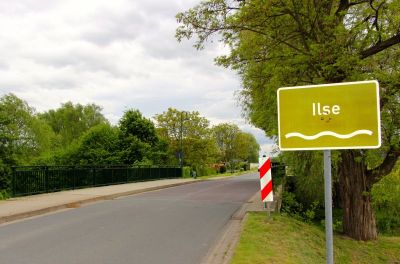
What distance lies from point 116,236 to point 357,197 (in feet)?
24.4

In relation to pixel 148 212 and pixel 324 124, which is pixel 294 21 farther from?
pixel 324 124

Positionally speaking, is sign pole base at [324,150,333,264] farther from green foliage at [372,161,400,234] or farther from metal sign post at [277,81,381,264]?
green foliage at [372,161,400,234]

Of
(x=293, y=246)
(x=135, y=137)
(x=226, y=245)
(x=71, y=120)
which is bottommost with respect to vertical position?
(x=293, y=246)

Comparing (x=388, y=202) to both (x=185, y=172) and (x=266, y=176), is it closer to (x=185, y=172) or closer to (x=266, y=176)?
(x=266, y=176)

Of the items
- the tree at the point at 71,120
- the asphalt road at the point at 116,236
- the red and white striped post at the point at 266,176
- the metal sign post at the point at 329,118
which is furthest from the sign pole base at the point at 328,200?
the tree at the point at 71,120

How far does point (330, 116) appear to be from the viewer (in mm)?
3607

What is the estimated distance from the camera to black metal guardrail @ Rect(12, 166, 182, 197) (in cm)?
1786

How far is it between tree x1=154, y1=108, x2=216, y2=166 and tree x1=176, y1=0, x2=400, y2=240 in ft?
139

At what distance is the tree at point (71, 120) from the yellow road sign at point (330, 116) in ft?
239

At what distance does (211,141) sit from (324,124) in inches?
2102

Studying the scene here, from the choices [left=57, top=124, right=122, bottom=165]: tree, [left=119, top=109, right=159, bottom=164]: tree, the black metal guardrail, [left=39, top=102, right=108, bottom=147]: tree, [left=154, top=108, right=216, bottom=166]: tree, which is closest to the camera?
the black metal guardrail

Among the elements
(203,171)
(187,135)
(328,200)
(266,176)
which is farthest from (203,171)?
(328,200)

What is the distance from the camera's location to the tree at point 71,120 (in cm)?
7488

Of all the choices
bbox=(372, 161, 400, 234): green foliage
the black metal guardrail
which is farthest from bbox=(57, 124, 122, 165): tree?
bbox=(372, 161, 400, 234): green foliage
